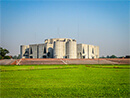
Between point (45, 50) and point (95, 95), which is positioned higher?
point (45, 50)

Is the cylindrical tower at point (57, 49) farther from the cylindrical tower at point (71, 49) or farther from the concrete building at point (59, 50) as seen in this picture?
the cylindrical tower at point (71, 49)

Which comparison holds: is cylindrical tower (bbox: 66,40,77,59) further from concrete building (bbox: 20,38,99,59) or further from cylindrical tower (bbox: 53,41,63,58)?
cylindrical tower (bbox: 53,41,63,58)

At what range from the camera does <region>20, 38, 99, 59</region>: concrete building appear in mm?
68250

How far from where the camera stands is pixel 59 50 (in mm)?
67875

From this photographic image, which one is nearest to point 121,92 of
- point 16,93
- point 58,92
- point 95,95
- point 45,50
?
point 95,95

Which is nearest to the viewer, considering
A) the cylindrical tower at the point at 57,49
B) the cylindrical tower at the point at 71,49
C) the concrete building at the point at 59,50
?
the cylindrical tower at the point at 57,49

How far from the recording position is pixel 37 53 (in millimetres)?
76250

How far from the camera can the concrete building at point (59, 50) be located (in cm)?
6825

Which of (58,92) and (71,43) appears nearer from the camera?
(58,92)

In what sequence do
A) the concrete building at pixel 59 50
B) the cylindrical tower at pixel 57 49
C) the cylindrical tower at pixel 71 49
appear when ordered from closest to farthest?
the cylindrical tower at pixel 57 49 < the concrete building at pixel 59 50 < the cylindrical tower at pixel 71 49

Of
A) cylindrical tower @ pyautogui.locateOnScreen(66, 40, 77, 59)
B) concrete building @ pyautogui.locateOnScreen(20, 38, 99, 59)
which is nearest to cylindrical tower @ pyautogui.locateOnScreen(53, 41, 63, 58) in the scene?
concrete building @ pyautogui.locateOnScreen(20, 38, 99, 59)

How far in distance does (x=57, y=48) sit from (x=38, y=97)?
59282 millimetres

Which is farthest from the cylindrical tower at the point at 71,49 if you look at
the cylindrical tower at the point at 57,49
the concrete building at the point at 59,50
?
the cylindrical tower at the point at 57,49

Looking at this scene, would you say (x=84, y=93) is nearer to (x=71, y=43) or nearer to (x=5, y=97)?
(x=5, y=97)
